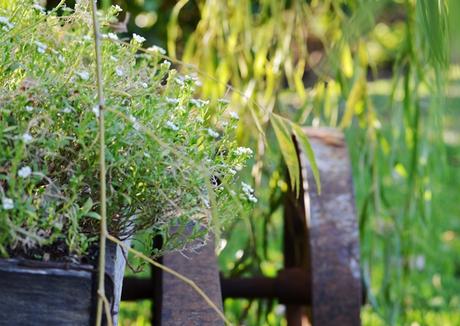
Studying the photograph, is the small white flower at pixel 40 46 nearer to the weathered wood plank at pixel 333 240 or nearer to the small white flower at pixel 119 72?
the small white flower at pixel 119 72

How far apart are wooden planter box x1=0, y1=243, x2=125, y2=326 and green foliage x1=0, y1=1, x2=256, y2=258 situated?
0.02 meters

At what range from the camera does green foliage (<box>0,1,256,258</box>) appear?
0.91 meters

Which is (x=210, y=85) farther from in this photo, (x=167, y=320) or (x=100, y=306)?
(x=100, y=306)

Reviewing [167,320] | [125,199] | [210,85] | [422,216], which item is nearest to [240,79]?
[210,85]

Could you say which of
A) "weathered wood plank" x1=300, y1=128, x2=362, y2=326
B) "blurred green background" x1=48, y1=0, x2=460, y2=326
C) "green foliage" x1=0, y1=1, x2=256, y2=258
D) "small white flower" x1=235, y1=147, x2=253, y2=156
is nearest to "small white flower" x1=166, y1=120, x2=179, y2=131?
"green foliage" x1=0, y1=1, x2=256, y2=258

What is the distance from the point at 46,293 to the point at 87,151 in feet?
0.52

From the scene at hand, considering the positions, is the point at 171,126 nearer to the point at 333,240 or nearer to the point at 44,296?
the point at 44,296

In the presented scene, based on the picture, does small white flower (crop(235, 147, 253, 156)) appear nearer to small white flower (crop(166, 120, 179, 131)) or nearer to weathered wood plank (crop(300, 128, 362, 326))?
small white flower (crop(166, 120, 179, 131))

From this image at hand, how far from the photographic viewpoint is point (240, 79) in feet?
7.66

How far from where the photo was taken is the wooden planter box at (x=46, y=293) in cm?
88

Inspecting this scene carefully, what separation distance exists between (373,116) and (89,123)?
1.26 m

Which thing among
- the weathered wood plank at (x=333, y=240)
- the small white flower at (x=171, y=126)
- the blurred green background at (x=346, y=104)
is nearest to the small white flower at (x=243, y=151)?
the small white flower at (x=171, y=126)

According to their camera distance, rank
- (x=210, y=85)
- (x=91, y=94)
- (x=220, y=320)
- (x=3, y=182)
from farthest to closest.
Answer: (x=210, y=85) < (x=220, y=320) < (x=91, y=94) < (x=3, y=182)

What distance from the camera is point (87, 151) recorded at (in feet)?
3.14
